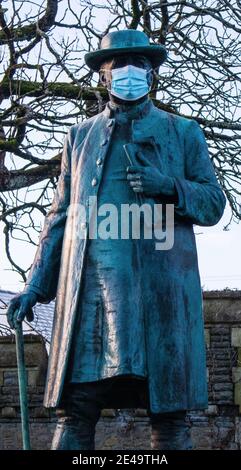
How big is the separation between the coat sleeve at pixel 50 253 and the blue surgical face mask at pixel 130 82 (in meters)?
0.45

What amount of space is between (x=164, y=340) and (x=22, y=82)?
9441mm

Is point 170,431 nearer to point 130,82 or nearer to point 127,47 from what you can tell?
point 130,82

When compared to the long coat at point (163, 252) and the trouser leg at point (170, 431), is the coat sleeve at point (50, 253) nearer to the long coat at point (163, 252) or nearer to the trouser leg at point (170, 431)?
the long coat at point (163, 252)

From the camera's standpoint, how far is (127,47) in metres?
5.90

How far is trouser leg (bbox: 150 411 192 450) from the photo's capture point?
557 cm

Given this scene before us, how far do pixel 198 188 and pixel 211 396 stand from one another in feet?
29.3

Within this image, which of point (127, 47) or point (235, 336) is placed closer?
point (127, 47)

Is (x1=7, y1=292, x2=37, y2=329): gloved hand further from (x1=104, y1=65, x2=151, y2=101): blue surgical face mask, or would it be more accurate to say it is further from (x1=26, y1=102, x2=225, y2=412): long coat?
(x1=104, y1=65, x2=151, y2=101): blue surgical face mask

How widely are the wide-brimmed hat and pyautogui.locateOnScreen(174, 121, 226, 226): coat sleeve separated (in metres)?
0.34

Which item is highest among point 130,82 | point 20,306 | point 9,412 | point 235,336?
point 235,336

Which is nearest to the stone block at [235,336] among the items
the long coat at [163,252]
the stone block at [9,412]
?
the stone block at [9,412]

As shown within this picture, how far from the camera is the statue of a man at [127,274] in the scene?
18.3 feet

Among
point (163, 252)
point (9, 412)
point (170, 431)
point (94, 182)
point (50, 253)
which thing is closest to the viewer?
point (170, 431)

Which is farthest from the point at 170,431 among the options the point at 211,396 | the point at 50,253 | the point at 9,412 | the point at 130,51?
the point at 9,412
